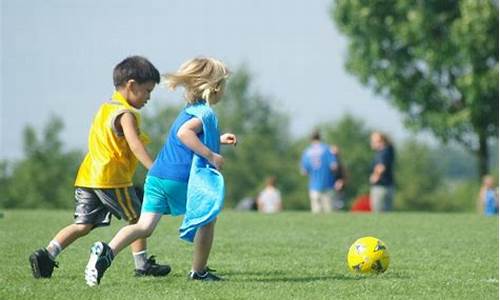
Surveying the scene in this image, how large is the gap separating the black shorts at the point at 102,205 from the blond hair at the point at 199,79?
3.22ft

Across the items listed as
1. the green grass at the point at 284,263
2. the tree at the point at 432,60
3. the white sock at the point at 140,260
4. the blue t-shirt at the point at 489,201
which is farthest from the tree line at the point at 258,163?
the white sock at the point at 140,260

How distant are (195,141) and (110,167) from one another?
89cm

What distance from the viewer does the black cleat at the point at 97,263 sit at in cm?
832

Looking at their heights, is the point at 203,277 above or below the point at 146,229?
below

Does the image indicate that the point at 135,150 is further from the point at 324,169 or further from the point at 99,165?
the point at 324,169

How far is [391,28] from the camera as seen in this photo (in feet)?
130

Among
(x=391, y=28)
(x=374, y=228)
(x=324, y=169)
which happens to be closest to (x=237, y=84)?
(x=391, y=28)

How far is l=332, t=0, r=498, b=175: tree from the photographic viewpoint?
37.6 m

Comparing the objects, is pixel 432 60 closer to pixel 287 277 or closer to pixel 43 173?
pixel 287 277

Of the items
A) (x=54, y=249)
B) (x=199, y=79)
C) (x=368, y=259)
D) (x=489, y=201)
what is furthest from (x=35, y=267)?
(x=489, y=201)

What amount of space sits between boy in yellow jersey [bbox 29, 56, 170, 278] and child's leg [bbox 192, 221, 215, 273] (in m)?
0.69

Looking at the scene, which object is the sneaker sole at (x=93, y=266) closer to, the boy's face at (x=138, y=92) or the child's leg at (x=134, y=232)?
the child's leg at (x=134, y=232)

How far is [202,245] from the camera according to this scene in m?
8.74

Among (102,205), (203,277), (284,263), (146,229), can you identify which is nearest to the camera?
(146,229)
